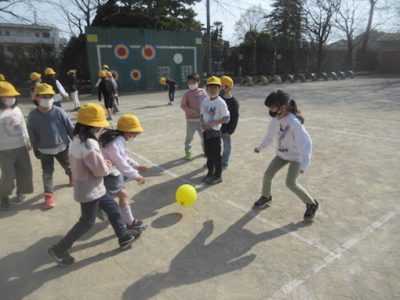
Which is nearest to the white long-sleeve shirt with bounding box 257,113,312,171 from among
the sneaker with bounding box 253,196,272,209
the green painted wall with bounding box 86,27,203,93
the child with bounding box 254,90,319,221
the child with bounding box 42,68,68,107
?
the child with bounding box 254,90,319,221

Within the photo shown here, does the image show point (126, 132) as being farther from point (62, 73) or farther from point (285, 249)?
point (62, 73)

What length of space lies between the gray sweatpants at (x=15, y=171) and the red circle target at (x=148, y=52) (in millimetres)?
19141

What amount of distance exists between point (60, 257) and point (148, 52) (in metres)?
21.0

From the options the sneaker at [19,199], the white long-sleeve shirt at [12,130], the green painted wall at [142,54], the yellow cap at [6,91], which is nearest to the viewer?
the yellow cap at [6,91]

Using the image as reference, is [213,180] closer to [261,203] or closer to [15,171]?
[261,203]

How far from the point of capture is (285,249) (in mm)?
3459

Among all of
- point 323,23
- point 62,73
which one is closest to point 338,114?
point 62,73

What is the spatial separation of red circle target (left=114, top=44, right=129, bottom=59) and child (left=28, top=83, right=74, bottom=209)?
18088 millimetres

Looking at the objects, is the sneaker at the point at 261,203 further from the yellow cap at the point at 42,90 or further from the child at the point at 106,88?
the child at the point at 106,88

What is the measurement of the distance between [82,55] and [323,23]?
94.2ft

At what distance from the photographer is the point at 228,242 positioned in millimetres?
3617

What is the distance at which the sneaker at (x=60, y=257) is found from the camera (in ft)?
10.5

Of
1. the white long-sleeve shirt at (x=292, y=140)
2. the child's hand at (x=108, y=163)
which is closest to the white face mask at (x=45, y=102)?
the child's hand at (x=108, y=163)

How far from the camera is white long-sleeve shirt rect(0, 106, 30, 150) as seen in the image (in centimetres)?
425
